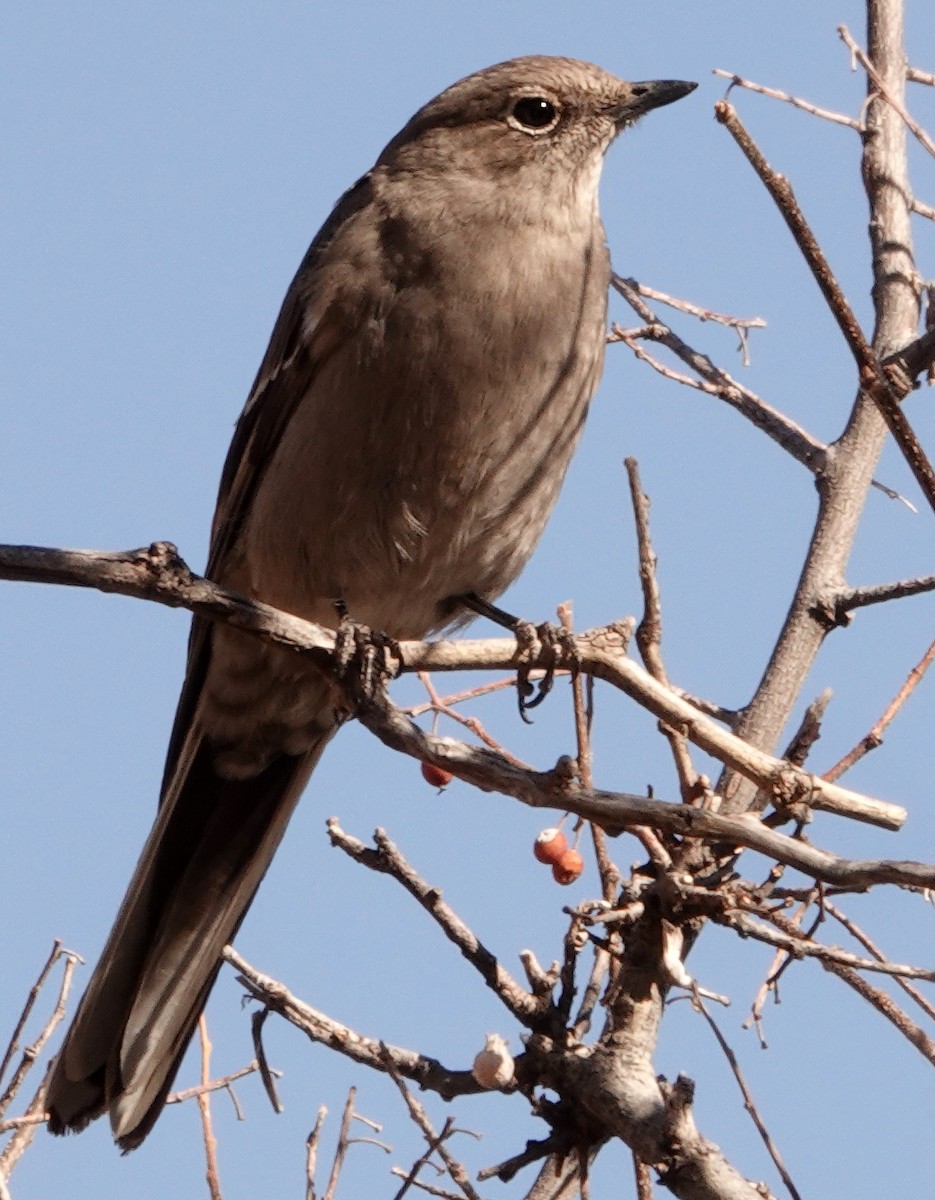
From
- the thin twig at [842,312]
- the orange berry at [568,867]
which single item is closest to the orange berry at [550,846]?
the orange berry at [568,867]

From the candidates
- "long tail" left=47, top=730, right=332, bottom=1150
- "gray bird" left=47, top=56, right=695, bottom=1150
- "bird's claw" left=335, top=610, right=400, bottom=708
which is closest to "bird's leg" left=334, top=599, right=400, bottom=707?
"bird's claw" left=335, top=610, right=400, bottom=708

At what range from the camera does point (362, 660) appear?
373 centimetres

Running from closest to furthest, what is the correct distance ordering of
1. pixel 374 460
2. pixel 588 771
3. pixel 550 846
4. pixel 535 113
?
pixel 588 771 < pixel 550 846 < pixel 374 460 < pixel 535 113

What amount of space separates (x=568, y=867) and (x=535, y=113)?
238cm

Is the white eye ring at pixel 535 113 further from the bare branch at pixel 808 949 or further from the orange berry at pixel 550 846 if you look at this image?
the bare branch at pixel 808 949

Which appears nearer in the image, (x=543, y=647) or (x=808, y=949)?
(x=808, y=949)

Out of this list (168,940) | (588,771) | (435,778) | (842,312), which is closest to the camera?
(842,312)

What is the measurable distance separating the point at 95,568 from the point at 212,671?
182 centimetres

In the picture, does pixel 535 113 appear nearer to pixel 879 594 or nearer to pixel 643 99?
pixel 643 99

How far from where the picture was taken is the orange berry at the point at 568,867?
13.3 ft

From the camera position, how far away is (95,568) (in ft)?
10.4

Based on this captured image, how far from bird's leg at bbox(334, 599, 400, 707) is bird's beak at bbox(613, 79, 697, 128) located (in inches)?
82.8

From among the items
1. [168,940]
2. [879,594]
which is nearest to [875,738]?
[879,594]

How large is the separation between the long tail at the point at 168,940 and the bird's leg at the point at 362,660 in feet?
3.86
